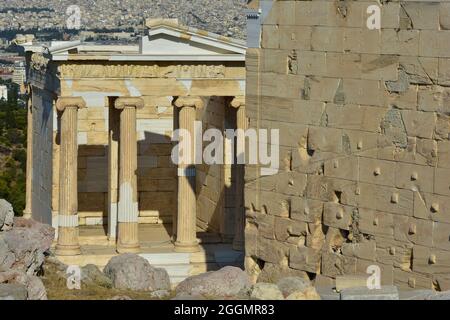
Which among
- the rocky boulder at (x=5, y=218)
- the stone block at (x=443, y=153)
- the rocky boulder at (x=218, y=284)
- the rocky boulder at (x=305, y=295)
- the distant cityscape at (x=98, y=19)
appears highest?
the distant cityscape at (x=98, y=19)

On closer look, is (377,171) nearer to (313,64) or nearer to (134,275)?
(313,64)

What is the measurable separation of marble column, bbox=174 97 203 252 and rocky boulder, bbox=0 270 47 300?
52.1 ft

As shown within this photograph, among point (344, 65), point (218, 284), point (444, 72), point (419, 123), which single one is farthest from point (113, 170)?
point (218, 284)

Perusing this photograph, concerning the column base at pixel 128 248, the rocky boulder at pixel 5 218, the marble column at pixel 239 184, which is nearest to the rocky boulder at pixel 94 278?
the rocky boulder at pixel 5 218

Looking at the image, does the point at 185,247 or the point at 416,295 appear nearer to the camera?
the point at 416,295

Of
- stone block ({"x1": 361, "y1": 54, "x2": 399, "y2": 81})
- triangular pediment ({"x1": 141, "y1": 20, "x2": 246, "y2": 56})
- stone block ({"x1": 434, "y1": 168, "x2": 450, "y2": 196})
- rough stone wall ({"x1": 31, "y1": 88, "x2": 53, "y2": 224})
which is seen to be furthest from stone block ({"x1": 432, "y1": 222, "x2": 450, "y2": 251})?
rough stone wall ({"x1": 31, "y1": 88, "x2": 53, "y2": 224})

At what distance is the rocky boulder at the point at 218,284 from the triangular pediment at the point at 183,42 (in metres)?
15.1

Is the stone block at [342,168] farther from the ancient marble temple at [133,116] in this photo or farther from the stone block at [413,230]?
the ancient marble temple at [133,116]

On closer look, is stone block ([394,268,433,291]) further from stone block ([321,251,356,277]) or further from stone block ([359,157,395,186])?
stone block ([359,157,395,186])

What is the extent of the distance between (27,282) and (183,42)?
662 inches

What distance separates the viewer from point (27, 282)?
17297mm

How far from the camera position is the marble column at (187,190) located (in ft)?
110

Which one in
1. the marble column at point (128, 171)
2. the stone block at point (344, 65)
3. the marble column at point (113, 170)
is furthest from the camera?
the marble column at point (113, 170)

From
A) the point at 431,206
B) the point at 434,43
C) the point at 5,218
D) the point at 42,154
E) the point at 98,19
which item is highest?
the point at 98,19
